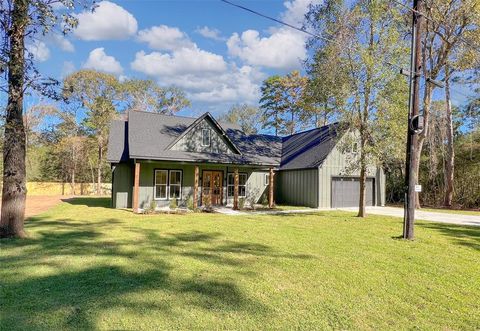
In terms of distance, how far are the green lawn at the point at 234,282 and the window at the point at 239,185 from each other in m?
10.5

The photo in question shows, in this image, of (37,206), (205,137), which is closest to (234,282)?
(205,137)

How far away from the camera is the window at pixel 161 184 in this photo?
666 inches

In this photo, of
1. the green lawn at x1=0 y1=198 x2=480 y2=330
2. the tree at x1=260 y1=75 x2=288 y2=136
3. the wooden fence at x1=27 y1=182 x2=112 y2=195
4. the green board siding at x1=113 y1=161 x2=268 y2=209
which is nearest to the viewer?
the green lawn at x1=0 y1=198 x2=480 y2=330

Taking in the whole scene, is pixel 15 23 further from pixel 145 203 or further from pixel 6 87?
pixel 145 203

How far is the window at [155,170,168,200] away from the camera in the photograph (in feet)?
55.5

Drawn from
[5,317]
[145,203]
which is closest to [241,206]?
[145,203]

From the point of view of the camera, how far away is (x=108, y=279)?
475 cm

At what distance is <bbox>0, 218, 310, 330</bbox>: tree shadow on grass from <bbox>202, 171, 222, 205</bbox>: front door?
33.9 feet

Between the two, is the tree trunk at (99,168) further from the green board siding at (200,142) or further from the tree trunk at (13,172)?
the tree trunk at (13,172)

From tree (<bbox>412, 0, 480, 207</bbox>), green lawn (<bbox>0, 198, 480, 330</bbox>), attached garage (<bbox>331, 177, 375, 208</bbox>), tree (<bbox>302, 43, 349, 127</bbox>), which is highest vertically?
tree (<bbox>412, 0, 480, 207</bbox>)

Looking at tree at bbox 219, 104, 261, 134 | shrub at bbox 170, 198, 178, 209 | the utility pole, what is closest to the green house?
shrub at bbox 170, 198, 178, 209

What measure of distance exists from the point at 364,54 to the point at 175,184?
1105cm

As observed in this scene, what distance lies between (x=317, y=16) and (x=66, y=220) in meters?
12.9

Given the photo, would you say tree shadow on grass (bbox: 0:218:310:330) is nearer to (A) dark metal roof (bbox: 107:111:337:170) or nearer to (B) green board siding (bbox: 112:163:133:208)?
(A) dark metal roof (bbox: 107:111:337:170)
